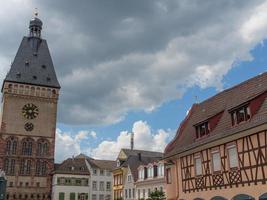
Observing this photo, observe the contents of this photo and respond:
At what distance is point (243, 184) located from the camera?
26328mm

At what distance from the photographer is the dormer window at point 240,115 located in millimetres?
27234

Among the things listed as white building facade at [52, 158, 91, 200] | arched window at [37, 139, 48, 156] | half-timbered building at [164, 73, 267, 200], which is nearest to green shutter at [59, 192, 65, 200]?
white building facade at [52, 158, 91, 200]

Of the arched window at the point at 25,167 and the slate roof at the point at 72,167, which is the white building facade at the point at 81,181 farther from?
the arched window at the point at 25,167

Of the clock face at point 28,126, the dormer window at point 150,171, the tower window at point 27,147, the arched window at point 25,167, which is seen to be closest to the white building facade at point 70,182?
the arched window at point 25,167

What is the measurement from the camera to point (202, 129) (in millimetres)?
33250

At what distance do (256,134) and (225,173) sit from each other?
4.38 metres

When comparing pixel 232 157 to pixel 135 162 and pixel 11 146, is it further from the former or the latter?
pixel 11 146

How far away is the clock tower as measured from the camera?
288ft

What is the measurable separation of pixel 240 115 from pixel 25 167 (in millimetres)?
69933

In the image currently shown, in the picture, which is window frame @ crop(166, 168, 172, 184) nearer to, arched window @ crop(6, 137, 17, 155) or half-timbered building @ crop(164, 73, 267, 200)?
half-timbered building @ crop(164, 73, 267, 200)

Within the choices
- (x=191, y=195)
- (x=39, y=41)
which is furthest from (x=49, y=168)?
(x=191, y=195)

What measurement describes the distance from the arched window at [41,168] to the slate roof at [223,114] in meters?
57.1

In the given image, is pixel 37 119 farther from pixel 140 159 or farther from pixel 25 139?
pixel 140 159

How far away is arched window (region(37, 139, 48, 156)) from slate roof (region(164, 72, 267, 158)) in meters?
57.9
